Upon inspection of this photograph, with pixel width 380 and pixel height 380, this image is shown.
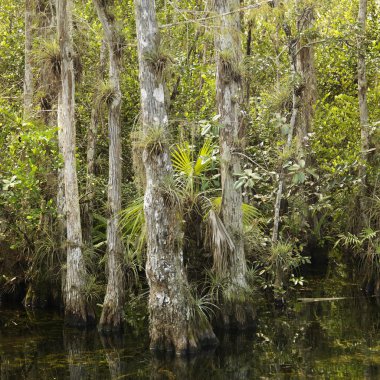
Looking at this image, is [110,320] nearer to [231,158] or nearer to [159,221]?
[159,221]

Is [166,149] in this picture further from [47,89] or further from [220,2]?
[47,89]

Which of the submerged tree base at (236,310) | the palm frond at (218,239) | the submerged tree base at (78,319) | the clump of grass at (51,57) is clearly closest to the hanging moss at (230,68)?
the palm frond at (218,239)

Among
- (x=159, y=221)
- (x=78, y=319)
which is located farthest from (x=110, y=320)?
(x=159, y=221)

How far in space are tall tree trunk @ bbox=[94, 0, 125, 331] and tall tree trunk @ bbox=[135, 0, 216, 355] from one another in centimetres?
185

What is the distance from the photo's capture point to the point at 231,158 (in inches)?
475

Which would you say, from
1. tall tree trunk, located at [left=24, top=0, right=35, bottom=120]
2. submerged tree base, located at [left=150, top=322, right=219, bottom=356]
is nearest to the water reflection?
submerged tree base, located at [left=150, top=322, right=219, bottom=356]

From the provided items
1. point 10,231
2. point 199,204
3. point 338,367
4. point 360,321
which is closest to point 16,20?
point 10,231

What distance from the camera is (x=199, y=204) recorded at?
1146cm

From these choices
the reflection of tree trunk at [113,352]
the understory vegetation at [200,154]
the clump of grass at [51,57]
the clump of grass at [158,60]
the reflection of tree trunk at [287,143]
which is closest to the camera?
the reflection of tree trunk at [113,352]

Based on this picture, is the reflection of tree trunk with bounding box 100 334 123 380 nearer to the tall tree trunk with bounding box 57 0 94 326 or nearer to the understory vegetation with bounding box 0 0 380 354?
the understory vegetation with bounding box 0 0 380 354

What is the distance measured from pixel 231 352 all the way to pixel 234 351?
76 millimetres

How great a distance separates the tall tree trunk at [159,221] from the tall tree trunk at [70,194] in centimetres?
273

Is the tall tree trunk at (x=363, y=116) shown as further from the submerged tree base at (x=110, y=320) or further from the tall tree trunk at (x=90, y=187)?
the submerged tree base at (x=110, y=320)

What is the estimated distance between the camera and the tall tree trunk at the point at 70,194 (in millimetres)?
12594
